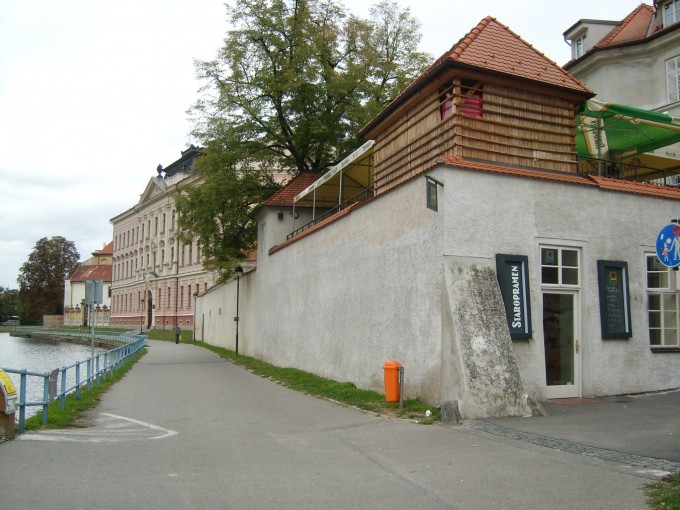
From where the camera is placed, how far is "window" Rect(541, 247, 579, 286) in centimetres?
1194

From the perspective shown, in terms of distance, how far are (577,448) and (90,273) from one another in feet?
339

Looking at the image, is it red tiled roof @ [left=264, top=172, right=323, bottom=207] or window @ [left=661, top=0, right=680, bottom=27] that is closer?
red tiled roof @ [left=264, top=172, right=323, bottom=207]

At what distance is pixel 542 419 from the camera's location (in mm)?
9727

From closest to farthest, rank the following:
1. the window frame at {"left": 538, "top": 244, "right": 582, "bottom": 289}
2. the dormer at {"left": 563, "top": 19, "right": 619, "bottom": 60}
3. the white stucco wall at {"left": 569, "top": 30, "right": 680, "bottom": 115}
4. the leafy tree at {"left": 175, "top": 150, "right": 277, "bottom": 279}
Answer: the window frame at {"left": 538, "top": 244, "right": 582, "bottom": 289} < the leafy tree at {"left": 175, "top": 150, "right": 277, "bottom": 279} < the white stucco wall at {"left": 569, "top": 30, "right": 680, "bottom": 115} < the dormer at {"left": 563, "top": 19, "right": 619, "bottom": 60}

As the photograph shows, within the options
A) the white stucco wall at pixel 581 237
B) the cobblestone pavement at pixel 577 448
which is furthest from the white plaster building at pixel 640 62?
the cobblestone pavement at pixel 577 448

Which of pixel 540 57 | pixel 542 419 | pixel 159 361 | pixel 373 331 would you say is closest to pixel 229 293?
pixel 159 361

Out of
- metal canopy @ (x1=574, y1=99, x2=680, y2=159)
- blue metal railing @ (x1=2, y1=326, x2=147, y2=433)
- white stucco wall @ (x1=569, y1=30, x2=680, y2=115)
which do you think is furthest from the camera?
white stucco wall @ (x1=569, y1=30, x2=680, y2=115)

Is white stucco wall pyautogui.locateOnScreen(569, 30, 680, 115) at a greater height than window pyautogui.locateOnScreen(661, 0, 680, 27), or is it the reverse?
window pyautogui.locateOnScreen(661, 0, 680, 27)

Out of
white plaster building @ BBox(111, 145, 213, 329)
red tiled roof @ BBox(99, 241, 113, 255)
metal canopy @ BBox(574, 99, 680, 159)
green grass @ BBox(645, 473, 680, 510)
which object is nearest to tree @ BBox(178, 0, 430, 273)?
metal canopy @ BBox(574, 99, 680, 159)

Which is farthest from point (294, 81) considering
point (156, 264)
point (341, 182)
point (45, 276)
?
point (45, 276)

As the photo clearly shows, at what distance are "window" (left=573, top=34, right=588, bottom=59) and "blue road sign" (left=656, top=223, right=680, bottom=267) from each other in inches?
1014

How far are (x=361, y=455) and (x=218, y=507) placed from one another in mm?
2673

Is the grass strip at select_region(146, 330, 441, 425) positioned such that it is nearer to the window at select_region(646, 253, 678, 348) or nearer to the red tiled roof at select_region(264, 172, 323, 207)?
the window at select_region(646, 253, 678, 348)

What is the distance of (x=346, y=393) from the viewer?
1390 centimetres
